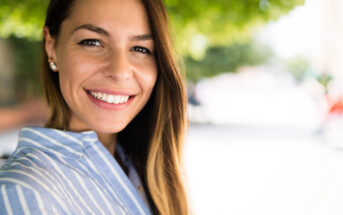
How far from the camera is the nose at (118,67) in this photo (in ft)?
4.33

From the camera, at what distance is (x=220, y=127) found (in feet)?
44.2

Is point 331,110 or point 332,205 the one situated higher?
point 331,110

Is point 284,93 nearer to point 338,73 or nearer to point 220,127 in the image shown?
point 338,73

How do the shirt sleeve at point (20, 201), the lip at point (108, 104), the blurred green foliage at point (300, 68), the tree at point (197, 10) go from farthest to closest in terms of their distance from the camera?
the blurred green foliage at point (300, 68), the tree at point (197, 10), the lip at point (108, 104), the shirt sleeve at point (20, 201)

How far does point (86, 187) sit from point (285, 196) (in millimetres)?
4734

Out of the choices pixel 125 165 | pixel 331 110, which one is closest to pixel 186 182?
pixel 125 165

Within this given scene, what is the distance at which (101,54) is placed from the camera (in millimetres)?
1348

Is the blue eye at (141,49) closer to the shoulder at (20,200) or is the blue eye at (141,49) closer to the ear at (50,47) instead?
the ear at (50,47)

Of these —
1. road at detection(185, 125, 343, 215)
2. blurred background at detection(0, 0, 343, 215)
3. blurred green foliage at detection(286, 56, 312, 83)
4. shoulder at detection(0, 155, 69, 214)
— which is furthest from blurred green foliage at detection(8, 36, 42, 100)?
blurred green foliage at detection(286, 56, 312, 83)

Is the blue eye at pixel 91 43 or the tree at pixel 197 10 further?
the tree at pixel 197 10

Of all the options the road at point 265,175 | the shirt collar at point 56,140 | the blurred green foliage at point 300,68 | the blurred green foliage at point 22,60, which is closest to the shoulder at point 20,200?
the shirt collar at point 56,140

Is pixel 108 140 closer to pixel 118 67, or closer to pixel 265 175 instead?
pixel 118 67

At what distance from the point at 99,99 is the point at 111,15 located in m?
0.35

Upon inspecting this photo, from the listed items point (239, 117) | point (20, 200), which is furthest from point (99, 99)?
point (239, 117)
